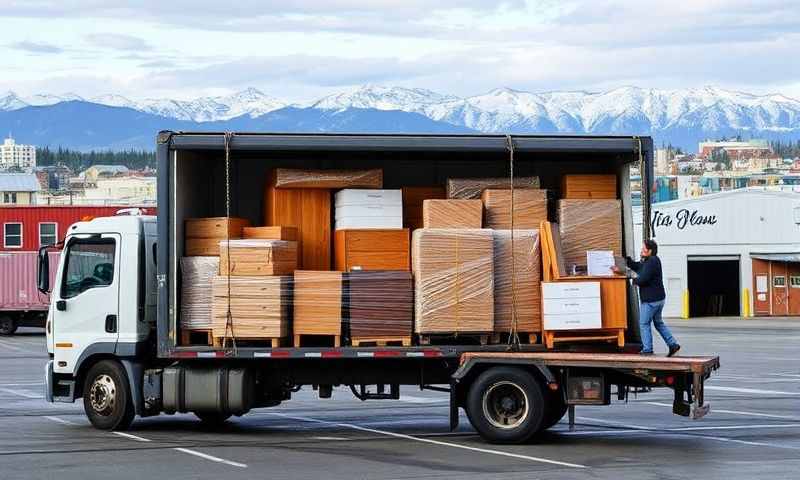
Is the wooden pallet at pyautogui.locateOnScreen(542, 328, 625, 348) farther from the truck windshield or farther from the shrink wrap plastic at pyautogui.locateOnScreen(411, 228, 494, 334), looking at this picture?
the truck windshield

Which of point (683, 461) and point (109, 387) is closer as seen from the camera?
point (683, 461)

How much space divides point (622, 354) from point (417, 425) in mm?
3584

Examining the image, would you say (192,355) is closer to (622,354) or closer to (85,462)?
(85,462)

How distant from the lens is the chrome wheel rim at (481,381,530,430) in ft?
53.9

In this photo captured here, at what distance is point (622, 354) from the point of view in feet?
54.2

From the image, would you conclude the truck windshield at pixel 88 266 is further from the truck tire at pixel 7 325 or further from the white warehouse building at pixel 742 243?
the white warehouse building at pixel 742 243

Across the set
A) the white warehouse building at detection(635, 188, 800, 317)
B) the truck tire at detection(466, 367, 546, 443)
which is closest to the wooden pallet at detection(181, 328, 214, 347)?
the truck tire at detection(466, 367, 546, 443)

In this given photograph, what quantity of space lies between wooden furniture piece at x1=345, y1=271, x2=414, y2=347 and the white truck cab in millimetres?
2776

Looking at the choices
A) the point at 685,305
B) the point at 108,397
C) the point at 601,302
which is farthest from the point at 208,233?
the point at 685,305

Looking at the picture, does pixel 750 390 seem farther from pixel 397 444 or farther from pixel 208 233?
pixel 208 233

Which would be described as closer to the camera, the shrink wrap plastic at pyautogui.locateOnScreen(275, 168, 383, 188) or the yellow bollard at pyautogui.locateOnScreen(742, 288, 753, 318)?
the shrink wrap plastic at pyautogui.locateOnScreen(275, 168, 383, 188)

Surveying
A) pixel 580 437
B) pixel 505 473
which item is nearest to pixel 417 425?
pixel 580 437

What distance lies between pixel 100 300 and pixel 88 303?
0.55 feet

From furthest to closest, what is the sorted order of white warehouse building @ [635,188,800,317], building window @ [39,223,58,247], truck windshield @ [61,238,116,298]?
white warehouse building @ [635,188,800,317], building window @ [39,223,58,247], truck windshield @ [61,238,116,298]
